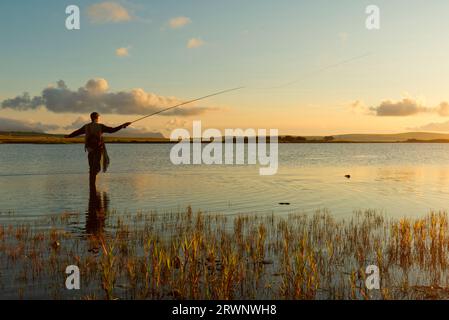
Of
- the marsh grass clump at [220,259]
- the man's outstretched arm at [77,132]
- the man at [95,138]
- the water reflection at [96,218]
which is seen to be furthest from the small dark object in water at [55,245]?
the man's outstretched arm at [77,132]

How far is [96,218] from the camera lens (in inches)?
590

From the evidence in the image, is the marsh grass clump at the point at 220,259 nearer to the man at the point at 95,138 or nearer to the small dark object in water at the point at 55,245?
the small dark object in water at the point at 55,245

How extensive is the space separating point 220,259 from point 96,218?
6939 millimetres

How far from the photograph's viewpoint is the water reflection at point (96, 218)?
1125 centimetres

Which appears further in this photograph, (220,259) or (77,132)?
(77,132)

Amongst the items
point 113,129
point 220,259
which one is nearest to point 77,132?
point 113,129

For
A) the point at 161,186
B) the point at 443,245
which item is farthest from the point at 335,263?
the point at 161,186

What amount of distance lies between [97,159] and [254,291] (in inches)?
520

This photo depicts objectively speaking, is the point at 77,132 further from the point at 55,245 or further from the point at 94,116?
the point at 55,245

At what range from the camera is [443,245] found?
1118cm

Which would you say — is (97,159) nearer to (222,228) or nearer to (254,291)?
(222,228)

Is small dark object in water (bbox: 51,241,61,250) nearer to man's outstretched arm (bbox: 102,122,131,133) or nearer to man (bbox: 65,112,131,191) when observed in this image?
man's outstretched arm (bbox: 102,122,131,133)

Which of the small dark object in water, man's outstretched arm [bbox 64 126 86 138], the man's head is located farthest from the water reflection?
the man's head

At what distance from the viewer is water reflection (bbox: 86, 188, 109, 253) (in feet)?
36.9
